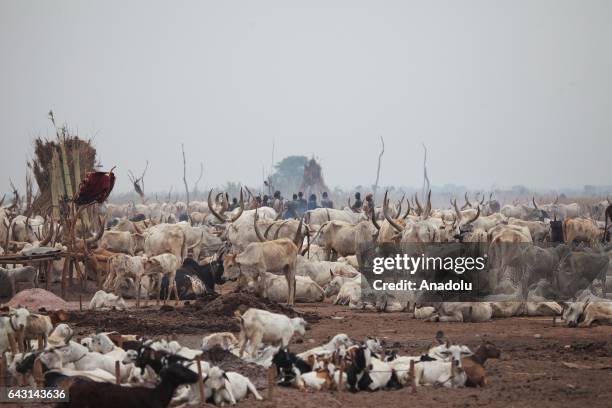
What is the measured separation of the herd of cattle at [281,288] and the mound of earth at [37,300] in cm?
65

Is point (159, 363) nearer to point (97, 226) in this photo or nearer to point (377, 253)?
point (377, 253)

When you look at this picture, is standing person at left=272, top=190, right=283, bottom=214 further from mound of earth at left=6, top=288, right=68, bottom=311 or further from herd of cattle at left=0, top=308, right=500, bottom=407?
herd of cattle at left=0, top=308, right=500, bottom=407

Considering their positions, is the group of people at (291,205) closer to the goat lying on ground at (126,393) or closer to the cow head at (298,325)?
the cow head at (298,325)

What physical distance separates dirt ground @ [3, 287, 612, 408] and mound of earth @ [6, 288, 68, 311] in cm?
123

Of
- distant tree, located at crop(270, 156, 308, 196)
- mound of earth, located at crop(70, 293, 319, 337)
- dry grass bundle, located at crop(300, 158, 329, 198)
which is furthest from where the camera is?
distant tree, located at crop(270, 156, 308, 196)

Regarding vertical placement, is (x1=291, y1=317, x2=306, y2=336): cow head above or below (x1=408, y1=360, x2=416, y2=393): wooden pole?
above

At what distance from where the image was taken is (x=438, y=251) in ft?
57.9

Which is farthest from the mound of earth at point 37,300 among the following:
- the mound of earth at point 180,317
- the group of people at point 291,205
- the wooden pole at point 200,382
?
the group of people at point 291,205

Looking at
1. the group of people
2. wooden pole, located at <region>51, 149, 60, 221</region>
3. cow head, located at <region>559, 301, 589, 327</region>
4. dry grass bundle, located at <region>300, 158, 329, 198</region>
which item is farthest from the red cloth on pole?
dry grass bundle, located at <region>300, 158, 329, 198</region>

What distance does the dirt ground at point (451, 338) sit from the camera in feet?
30.2

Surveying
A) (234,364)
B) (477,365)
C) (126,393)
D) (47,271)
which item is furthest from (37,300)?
(126,393)

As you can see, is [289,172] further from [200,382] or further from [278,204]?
[200,382]

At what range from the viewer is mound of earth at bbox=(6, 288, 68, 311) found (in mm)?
15492

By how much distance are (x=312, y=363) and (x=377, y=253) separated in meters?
9.51
